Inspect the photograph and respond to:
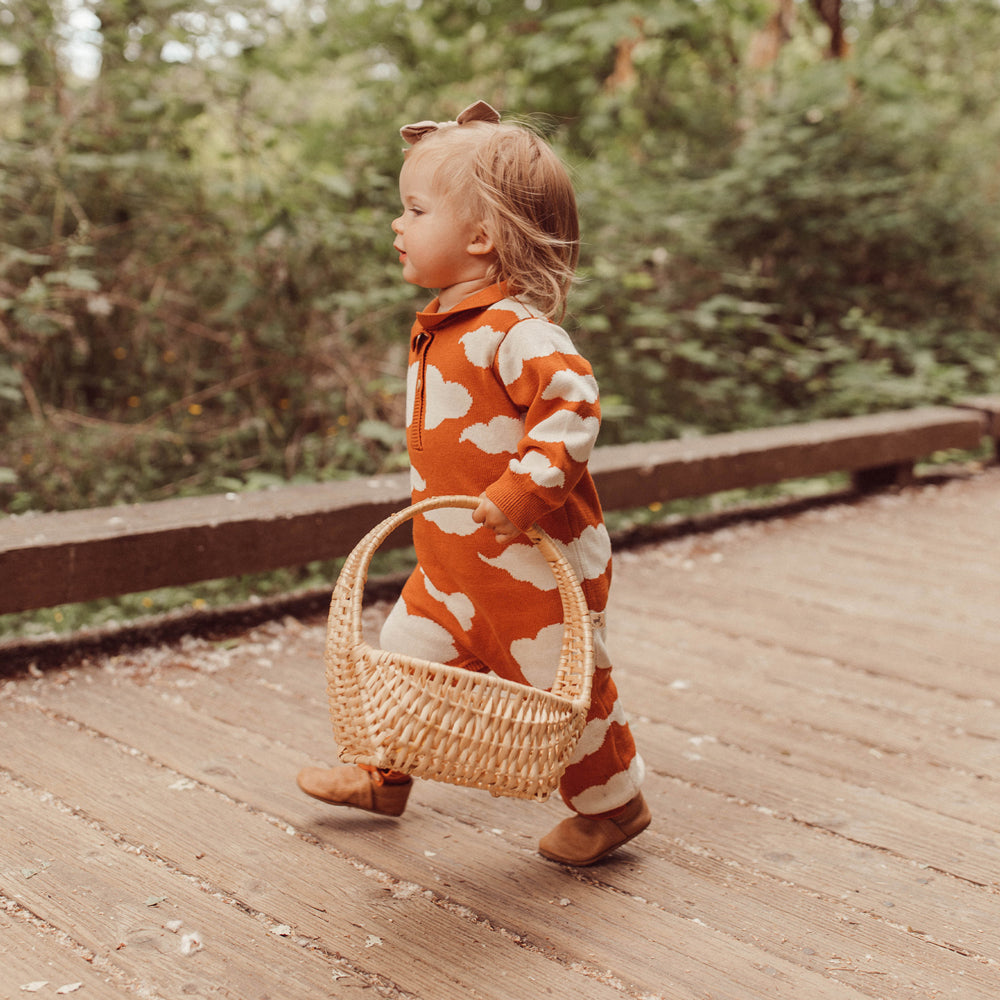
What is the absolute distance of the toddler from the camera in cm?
163

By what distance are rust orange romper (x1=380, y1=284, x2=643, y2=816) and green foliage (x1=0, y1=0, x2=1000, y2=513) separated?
1.70ft

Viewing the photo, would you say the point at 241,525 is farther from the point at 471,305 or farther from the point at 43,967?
the point at 43,967

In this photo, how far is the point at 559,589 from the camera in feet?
5.66

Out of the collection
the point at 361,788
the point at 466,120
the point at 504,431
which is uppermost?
the point at 466,120

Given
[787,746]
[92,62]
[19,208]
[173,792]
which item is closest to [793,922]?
[787,746]

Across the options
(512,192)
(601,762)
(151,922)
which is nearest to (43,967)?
(151,922)

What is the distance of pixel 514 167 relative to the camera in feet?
5.50

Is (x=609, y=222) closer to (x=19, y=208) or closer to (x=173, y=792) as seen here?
(x=19, y=208)

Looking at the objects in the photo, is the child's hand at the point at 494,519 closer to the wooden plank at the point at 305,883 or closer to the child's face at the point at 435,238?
the child's face at the point at 435,238

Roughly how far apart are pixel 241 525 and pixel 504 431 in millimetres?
1312

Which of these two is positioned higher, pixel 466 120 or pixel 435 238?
pixel 466 120

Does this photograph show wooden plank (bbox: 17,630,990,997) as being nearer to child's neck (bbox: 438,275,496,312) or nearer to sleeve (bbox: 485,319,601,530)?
sleeve (bbox: 485,319,601,530)

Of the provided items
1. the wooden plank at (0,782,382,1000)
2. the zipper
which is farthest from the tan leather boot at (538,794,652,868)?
the zipper

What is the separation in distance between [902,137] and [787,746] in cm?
594
